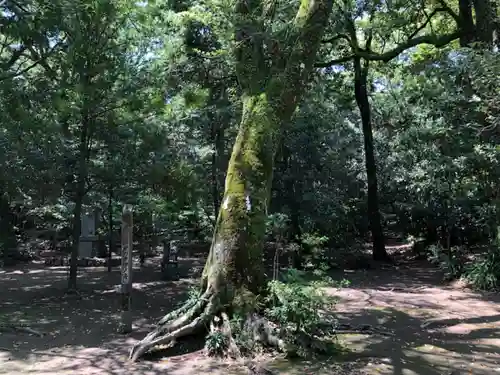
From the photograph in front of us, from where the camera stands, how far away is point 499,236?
1131cm

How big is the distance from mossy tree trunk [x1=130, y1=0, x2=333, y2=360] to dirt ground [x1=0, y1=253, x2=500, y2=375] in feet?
1.96

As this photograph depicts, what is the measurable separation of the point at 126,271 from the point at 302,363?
3280mm

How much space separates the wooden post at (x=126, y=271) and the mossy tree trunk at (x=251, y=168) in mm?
1525

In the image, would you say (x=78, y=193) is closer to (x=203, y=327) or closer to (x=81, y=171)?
(x=81, y=171)

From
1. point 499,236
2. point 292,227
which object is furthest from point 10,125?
point 499,236

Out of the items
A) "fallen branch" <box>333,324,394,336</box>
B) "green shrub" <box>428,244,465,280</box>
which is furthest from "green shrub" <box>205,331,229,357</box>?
"green shrub" <box>428,244,465,280</box>

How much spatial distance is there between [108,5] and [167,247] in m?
7.01

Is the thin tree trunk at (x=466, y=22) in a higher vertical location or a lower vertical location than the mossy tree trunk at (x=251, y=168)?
higher

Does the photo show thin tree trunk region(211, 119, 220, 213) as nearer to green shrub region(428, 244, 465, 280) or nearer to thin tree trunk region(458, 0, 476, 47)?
green shrub region(428, 244, 465, 280)

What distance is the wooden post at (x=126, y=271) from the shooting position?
7625 mm

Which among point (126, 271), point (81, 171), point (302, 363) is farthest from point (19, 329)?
point (302, 363)

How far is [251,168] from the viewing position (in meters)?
6.66

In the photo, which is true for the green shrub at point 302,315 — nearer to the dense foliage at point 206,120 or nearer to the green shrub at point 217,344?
the green shrub at point 217,344

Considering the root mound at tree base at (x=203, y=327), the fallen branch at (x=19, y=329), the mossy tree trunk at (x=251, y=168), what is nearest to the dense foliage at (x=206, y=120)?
the mossy tree trunk at (x=251, y=168)
